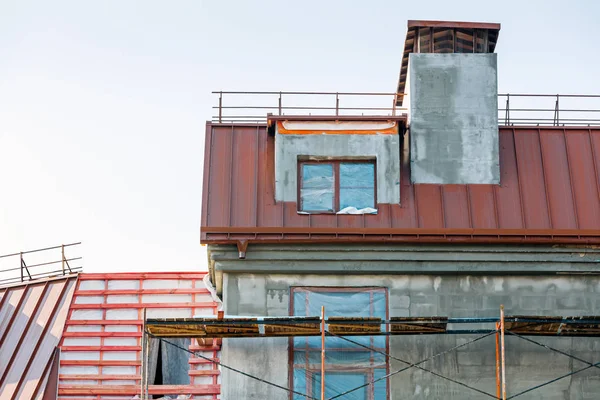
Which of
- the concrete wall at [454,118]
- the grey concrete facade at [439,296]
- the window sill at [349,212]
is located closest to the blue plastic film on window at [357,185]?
the window sill at [349,212]

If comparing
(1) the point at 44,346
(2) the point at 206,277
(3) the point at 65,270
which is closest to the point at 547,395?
(2) the point at 206,277

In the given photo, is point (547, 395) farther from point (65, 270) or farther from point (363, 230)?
point (65, 270)

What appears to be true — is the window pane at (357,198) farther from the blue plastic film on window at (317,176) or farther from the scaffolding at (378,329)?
the scaffolding at (378,329)

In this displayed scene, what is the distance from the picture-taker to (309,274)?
2833 centimetres

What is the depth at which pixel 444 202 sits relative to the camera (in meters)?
28.8

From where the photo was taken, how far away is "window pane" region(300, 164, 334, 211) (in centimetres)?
2892

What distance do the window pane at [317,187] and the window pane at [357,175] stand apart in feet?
0.98

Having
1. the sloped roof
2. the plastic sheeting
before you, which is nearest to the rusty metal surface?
the sloped roof

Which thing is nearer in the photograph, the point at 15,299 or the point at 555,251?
the point at 555,251

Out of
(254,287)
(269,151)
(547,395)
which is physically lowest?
(547,395)

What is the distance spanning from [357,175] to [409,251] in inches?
92.4

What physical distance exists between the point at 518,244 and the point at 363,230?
3444mm

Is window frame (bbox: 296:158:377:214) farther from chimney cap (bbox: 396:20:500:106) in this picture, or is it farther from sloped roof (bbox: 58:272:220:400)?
sloped roof (bbox: 58:272:220:400)

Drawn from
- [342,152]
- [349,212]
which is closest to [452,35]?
[342,152]
